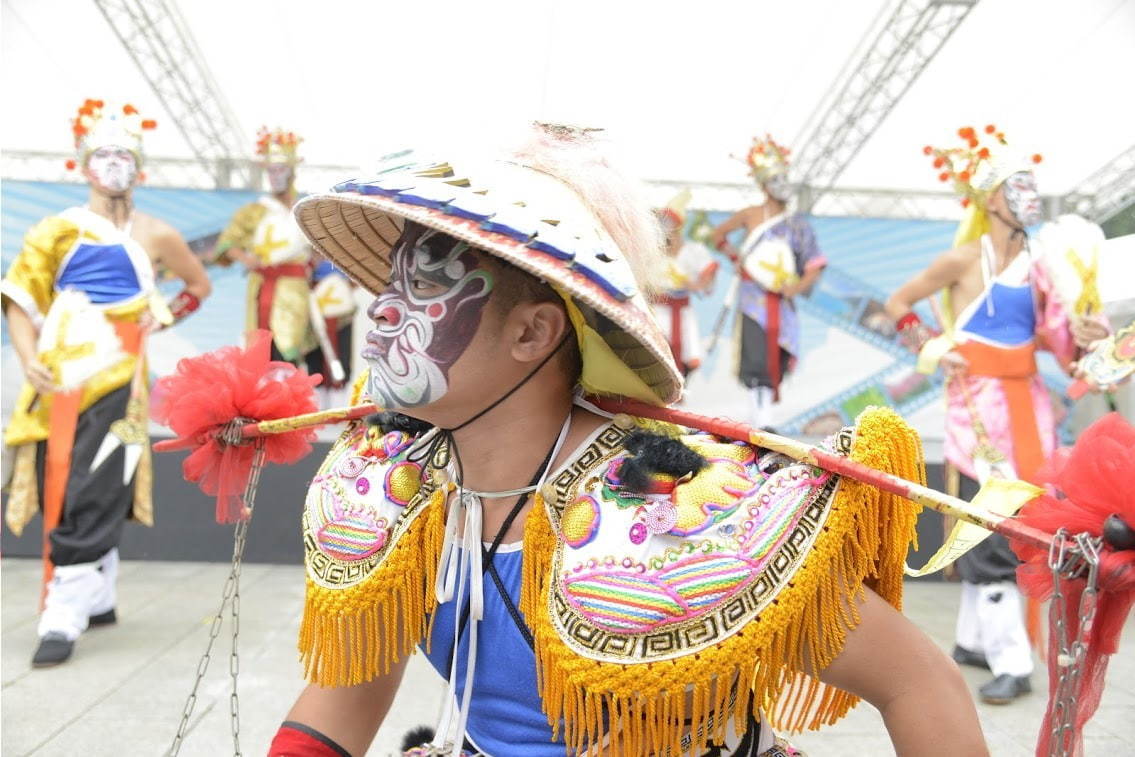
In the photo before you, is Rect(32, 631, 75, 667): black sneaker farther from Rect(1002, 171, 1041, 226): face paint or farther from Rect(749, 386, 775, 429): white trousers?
Rect(749, 386, 775, 429): white trousers

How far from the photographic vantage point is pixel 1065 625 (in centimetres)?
105

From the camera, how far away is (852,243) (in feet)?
27.4

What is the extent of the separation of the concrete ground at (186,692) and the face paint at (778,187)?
3246 mm

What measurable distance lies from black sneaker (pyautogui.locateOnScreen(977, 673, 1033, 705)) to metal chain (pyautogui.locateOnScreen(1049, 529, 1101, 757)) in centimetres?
259

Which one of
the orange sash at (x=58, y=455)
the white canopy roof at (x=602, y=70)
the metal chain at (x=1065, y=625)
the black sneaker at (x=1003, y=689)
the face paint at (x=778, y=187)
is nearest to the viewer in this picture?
the metal chain at (x=1065, y=625)

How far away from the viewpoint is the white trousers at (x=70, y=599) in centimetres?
369

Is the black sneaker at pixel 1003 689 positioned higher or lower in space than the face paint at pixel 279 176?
lower

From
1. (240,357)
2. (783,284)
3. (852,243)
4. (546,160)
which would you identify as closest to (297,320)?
(783,284)

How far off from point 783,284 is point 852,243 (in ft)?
6.49

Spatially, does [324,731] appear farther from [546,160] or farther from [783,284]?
[783,284]

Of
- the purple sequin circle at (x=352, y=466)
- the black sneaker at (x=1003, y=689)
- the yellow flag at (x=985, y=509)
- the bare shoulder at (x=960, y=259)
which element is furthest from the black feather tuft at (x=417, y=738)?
the bare shoulder at (x=960, y=259)

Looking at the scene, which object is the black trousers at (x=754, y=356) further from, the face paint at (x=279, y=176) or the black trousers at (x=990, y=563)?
the face paint at (x=279, y=176)

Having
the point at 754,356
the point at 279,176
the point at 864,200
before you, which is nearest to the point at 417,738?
the point at 754,356

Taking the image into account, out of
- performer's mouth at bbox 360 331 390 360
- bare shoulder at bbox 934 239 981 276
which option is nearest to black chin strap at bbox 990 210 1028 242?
bare shoulder at bbox 934 239 981 276
